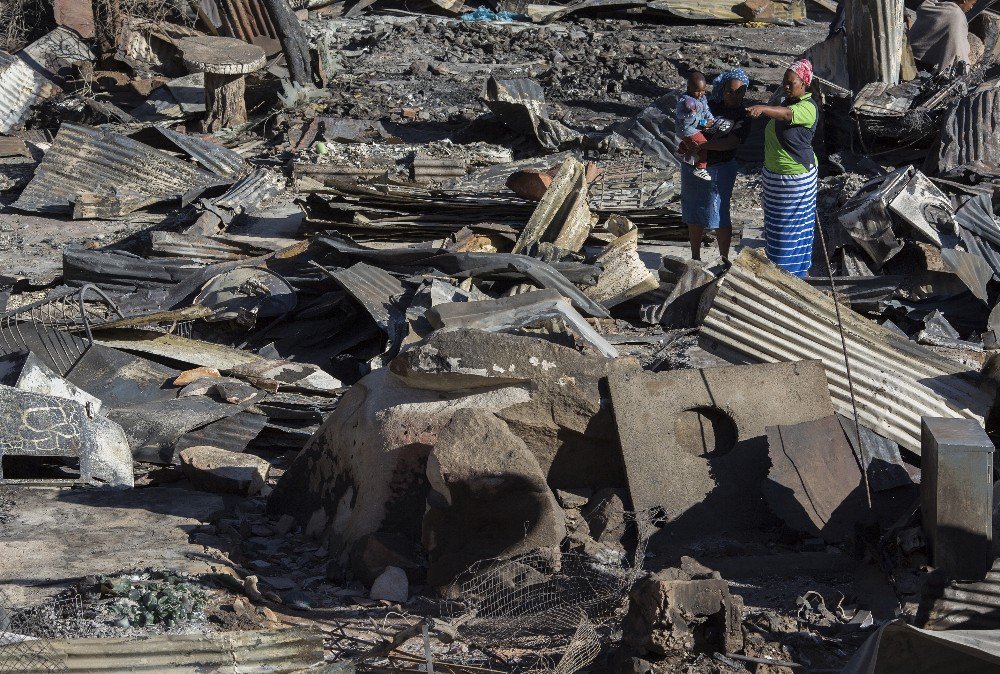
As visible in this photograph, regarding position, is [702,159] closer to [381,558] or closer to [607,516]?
[607,516]

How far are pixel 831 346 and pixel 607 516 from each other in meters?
2.22

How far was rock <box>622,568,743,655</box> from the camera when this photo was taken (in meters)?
3.79

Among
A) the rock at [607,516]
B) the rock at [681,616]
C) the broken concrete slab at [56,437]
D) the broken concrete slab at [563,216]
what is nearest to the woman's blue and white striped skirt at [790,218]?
the broken concrete slab at [563,216]

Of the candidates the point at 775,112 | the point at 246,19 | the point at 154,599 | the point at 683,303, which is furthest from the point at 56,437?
the point at 246,19

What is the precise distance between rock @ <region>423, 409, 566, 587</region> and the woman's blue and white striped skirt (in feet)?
12.9

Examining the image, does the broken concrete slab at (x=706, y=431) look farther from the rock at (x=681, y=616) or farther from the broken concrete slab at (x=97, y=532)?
the broken concrete slab at (x=97, y=532)

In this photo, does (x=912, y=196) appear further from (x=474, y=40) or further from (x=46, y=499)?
(x=474, y=40)

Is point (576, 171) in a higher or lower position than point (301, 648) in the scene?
lower

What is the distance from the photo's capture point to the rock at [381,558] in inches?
183

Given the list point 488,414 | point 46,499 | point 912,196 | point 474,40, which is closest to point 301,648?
point 488,414

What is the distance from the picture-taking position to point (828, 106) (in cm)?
1148

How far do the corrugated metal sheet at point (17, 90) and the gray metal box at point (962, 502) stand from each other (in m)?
13.5

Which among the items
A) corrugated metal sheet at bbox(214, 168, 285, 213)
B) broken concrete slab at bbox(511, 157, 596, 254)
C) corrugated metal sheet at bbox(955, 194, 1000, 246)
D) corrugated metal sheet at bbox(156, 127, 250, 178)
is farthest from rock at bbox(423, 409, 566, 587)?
corrugated metal sheet at bbox(156, 127, 250, 178)

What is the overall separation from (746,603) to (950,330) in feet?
12.8
